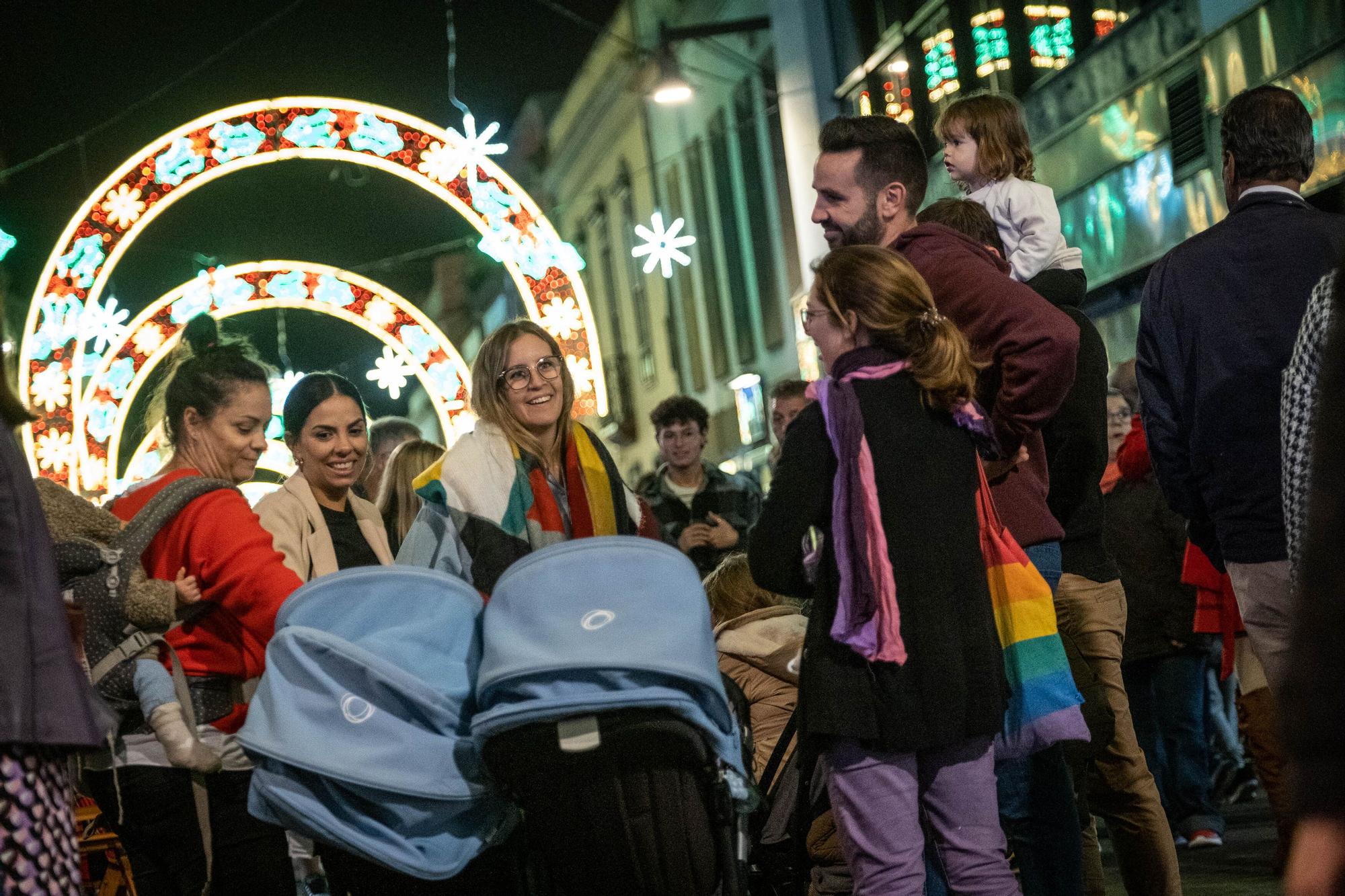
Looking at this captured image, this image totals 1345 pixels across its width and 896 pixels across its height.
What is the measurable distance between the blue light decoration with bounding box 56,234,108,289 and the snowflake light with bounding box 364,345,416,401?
6.87 feet

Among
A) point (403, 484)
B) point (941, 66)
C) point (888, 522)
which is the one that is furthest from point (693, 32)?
point (888, 522)

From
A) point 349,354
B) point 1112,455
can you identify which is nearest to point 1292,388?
point 1112,455

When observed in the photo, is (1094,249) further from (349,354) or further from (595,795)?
(349,354)

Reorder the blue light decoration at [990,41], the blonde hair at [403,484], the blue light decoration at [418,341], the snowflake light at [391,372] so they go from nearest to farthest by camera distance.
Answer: the blonde hair at [403,484], the blue light decoration at [418,341], the snowflake light at [391,372], the blue light decoration at [990,41]

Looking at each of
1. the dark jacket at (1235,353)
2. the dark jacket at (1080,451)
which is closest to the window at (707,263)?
the dark jacket at (1080,451)

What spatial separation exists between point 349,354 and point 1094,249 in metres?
12.6

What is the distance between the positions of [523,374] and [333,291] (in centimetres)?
740

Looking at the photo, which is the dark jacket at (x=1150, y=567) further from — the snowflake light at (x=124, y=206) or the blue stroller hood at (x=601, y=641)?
the snowflake light at (x=124, y=206)

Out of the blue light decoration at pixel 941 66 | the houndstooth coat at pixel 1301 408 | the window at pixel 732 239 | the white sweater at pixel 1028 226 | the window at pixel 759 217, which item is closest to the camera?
the houndstooth coat at pixel 1301 408

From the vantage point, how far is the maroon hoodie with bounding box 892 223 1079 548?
12.2 ft

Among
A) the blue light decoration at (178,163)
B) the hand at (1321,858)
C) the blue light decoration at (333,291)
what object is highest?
the blue light decoration at (178,163)

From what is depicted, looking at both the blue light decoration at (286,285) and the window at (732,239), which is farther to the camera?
the window at (732,239)

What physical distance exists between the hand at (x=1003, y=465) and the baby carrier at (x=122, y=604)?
2.00 metres

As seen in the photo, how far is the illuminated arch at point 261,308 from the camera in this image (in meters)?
10.3
